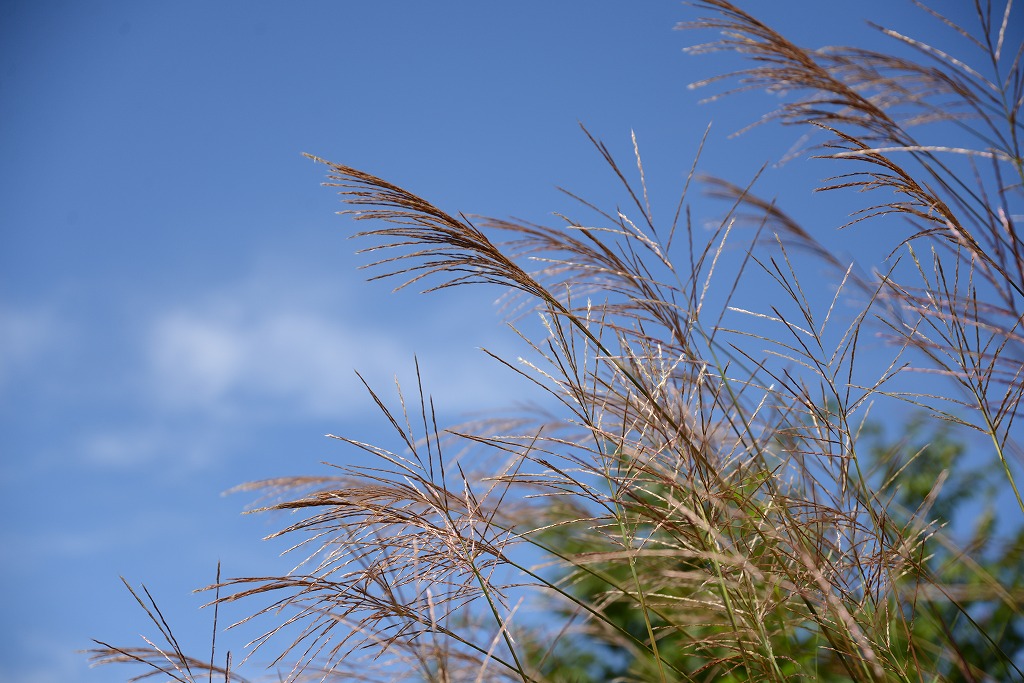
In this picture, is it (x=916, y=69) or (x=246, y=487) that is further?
(x=246, y=487)

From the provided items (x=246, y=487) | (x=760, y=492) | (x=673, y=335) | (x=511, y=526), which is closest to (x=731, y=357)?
(x=673, y=335)

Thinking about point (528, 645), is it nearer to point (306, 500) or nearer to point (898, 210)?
point (306, 500)

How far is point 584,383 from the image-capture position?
1375mm

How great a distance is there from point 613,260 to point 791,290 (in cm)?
40

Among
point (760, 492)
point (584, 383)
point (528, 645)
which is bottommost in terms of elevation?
point (528, 645)

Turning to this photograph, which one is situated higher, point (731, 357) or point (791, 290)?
point (791, 290)

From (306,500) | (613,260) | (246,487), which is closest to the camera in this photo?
(306,500)

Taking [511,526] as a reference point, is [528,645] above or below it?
below

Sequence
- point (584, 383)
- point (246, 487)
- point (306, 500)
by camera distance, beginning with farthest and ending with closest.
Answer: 1. point (246, 487)
2. point (584, 383)
3. point (306, 500)

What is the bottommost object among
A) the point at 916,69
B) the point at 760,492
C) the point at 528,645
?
the point at 528,645

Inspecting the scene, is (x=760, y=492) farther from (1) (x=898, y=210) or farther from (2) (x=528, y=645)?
(2) (x=528, y=645)

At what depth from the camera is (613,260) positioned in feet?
4.86

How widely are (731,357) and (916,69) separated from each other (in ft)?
2.29

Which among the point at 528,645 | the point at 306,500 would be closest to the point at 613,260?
the point at 306,500
